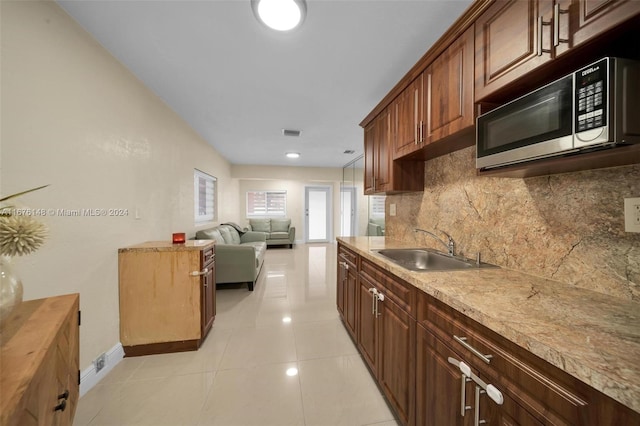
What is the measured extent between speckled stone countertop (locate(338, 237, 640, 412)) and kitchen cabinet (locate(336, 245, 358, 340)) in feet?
3.04

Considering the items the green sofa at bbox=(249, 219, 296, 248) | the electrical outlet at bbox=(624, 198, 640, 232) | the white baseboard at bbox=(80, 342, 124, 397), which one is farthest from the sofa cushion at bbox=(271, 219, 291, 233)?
the electrical outlet at bbox=(624, 198, 640, 232)

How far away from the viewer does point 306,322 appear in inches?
103

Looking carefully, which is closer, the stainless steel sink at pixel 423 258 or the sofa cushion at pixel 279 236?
the stainless steel sink at pixel 423 258

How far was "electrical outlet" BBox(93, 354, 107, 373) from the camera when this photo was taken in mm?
1724

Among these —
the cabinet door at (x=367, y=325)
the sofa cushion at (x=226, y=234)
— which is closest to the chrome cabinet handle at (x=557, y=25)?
the cabinet door at (x=367, y=325)

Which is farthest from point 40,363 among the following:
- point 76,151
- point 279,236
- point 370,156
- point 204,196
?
point 279,236

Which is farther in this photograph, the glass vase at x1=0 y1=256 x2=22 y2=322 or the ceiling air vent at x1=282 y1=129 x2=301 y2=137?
the ceiling air vent at x1=282 y1=129 x2=301 y2=137

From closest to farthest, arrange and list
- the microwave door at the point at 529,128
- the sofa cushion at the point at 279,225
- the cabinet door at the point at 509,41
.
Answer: the microwave door at the point at 529,128
the cabinet door at the point at 509,41
the sofa cushion at the point at 279,225

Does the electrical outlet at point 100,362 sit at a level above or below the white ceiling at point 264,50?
below

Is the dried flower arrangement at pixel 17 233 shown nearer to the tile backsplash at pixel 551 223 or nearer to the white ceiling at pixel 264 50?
the white ceiling at pixel 264 50

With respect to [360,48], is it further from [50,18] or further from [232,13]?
[50,18]

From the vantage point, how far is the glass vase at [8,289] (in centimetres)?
64

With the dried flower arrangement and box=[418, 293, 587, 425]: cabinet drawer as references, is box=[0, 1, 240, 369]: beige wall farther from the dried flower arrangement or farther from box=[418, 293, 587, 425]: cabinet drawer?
box=[418, 293, 587, 425]: cabinet drawer

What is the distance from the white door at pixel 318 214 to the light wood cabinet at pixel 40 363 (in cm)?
683
